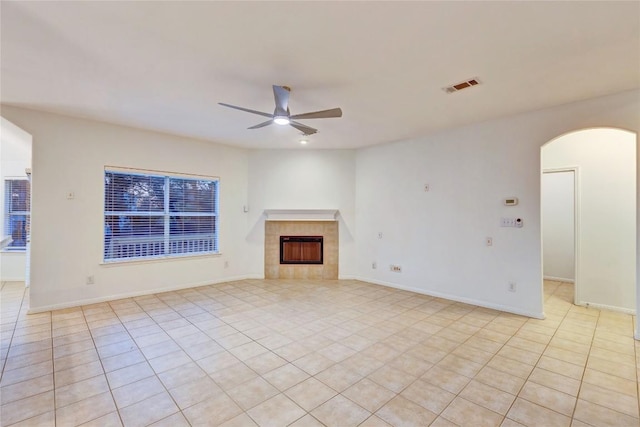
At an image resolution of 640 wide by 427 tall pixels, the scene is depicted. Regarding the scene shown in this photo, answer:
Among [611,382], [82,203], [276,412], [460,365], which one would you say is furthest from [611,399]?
[82,203]

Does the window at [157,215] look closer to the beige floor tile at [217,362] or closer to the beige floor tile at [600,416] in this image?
the beige floor tile at [217,362]

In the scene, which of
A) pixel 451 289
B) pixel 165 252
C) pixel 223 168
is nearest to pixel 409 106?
pixel 451 289

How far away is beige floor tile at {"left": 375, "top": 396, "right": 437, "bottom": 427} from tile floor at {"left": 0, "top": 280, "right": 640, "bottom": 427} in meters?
0.01

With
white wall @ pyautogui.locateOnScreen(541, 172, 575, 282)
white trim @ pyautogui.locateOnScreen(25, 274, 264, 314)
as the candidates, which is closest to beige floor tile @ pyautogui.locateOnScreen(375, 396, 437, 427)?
white trim @ pyautogui.locateOnScreen(25, 274, 264, 314)

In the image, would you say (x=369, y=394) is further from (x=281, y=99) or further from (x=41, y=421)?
(x=281, y=99)

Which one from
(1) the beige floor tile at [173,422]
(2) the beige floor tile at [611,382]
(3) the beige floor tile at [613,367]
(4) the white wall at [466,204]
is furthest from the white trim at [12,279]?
(3) the beige floor tile at [613,367]

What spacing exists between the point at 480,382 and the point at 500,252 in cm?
225

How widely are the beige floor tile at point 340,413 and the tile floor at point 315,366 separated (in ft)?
0.04

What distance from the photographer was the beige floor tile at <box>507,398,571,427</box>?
185cm

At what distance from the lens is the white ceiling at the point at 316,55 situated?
1.92 m

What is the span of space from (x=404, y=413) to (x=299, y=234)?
4.20m

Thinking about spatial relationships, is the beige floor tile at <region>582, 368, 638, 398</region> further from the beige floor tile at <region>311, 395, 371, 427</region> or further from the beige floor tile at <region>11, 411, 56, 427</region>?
the beige floor tile at <region>11, 411, 56, 427</region>

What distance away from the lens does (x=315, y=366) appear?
2.53 metres

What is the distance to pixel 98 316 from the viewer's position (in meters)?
3.72
